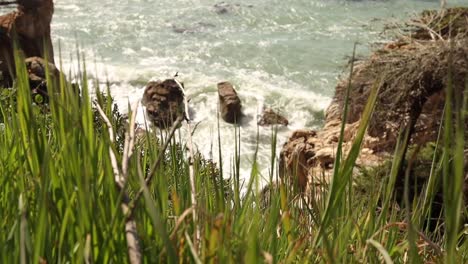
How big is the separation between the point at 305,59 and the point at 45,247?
1534 centimetres

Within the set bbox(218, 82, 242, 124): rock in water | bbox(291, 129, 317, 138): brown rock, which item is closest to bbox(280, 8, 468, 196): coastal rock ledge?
bbox(291, 129, 317, 138): brown rock

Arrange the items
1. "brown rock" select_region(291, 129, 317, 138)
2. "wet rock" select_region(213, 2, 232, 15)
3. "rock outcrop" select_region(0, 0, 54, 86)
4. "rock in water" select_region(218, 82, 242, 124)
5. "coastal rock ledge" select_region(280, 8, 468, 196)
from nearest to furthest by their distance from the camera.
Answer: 1. "coastal rock ledge" select_region(280, 8, 468, 196)
2. "brown rock" select_region(291, 129, 317, 138)
3. "rock outcrop" select_region(0, 0, 54, 86)
4. "rock in water" select_region(218, 82, 242, 124)
5. "wet rock" select_region(213, 2, 232, 15)

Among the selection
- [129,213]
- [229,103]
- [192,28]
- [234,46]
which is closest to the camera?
[129,213]

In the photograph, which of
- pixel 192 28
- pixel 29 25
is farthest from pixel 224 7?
pixel 29 25

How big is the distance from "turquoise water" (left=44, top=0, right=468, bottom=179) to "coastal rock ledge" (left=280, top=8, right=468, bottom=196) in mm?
2560

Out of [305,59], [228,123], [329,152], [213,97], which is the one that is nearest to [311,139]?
[329,152]

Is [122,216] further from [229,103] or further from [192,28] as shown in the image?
[192,28]

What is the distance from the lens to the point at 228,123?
13141mm

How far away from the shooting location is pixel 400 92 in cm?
716

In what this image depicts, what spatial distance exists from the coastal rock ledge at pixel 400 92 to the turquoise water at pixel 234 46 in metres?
2.56

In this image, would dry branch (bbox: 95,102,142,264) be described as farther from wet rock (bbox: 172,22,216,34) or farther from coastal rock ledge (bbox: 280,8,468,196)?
wet rock (bbox: 172,22,216,34)

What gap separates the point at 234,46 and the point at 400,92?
10.1 m

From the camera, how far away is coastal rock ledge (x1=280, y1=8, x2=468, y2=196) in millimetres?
7004

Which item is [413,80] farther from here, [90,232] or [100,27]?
[100,27]
